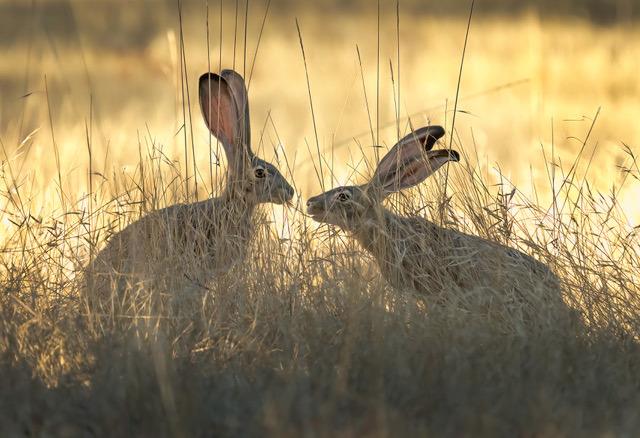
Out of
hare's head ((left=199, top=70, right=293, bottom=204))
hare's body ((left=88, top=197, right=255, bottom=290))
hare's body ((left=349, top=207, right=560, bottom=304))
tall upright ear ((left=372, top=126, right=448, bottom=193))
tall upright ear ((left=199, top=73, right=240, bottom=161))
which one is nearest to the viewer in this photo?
hare's body ((left=88, top=197, right=255, bottom=290))

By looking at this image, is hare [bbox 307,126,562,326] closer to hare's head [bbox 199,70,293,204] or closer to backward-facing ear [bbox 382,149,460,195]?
backward-facing ear [bbox 382,149,460,195]

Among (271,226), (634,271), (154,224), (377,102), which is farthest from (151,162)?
(634,271)

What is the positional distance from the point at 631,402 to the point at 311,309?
1.47 metres

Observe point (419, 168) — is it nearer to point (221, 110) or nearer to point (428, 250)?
point (428, 250)

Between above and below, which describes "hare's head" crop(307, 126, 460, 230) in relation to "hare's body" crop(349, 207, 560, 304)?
above

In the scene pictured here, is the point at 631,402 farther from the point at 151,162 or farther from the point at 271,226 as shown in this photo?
the point at 151,162

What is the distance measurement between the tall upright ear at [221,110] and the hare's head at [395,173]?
1.92 ft

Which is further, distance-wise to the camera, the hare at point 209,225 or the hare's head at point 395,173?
the hare's head at point 395,173

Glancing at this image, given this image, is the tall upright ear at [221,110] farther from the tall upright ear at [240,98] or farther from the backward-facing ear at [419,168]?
the backward-facing ear at [419,168]

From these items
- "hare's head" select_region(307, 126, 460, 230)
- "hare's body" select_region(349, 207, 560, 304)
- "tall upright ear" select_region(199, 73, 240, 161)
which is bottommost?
"hare's body" select_region(349, 207, 560, 304)

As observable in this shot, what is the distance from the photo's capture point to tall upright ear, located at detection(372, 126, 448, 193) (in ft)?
20.5

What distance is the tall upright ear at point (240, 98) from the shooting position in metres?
6.49

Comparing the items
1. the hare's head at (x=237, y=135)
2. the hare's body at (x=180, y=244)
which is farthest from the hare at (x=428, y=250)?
the hare's body at (x=180, y=244)

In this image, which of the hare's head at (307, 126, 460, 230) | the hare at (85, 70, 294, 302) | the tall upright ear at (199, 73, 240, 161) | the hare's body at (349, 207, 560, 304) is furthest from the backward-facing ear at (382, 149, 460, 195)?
the tall upright ear at (199, 73, 240, 161)
